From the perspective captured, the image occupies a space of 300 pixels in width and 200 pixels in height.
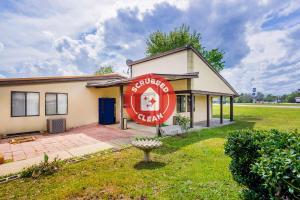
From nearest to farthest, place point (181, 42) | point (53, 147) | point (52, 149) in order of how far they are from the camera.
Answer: point (52, 149), point (53, 147), point (181, 42)

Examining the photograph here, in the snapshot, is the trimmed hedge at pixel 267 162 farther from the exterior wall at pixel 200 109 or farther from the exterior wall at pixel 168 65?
the exterior wall at pixel 200 109

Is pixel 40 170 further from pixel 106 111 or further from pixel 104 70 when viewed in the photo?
pixel 104 70

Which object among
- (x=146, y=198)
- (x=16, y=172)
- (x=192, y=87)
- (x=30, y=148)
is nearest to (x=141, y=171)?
(x=146, y=198)

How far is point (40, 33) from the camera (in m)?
13.5

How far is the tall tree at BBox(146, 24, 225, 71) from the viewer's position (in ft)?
98.4

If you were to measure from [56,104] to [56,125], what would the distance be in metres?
1.61

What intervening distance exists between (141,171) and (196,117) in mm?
13350

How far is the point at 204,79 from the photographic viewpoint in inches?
654

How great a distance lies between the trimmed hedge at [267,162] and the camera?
234 cm

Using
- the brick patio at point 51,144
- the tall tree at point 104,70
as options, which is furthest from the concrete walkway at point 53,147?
the tall tree at point 104,70

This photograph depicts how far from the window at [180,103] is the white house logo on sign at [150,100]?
6.91ft

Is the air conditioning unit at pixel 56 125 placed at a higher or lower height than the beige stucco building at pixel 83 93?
lower

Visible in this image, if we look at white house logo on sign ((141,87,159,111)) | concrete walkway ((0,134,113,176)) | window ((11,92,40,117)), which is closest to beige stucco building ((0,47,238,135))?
window ((11,92,40,117))

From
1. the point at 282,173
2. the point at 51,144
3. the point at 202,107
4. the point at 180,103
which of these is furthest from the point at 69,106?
the point at 282,173
